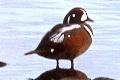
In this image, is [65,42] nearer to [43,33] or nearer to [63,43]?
[63,43]

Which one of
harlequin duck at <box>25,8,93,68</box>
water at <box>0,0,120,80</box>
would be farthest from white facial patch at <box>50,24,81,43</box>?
water at <box>0,0,120,80</box>

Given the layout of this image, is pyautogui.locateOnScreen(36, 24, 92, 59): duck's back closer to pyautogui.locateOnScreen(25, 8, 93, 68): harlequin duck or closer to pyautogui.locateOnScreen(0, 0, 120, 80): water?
pyautogui.locateOnScreen(25, 8, 93, 68): harlequin duck

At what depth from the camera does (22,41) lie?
9.56 metres

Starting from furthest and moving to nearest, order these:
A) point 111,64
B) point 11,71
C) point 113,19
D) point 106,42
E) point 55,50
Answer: point 113,19
point 106,42
point 111,64
point 11,71
point 55,50

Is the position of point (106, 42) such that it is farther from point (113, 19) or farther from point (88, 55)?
point (113, 19)

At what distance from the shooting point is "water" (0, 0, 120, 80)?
24.5 ft

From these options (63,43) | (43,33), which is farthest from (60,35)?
(43,33)

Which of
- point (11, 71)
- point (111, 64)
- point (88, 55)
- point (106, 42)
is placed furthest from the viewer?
point (106, 42)

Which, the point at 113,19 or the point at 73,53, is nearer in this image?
the point at 73,53

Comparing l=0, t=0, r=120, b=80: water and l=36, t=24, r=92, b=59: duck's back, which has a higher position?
l=36, t=24, r=92, b=59: duck's back

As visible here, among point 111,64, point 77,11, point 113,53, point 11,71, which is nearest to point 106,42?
point 113,53

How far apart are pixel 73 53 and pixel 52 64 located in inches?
87.2

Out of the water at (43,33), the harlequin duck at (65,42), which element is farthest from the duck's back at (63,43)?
the water at (43,33)

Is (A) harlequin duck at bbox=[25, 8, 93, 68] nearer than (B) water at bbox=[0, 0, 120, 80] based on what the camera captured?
Yes
